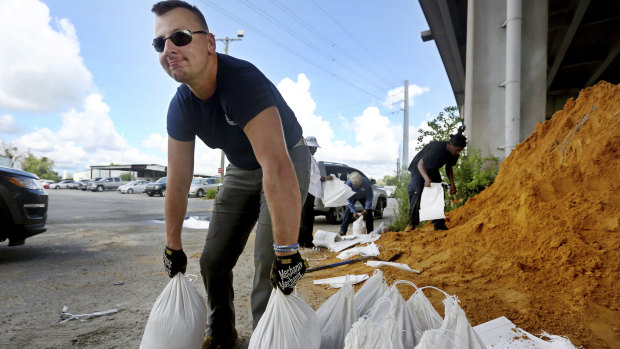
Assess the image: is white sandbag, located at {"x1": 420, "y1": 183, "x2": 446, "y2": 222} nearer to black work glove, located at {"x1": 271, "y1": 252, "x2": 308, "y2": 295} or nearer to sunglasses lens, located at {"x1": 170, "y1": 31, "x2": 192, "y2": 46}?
black work glove, located at {"x1": 271, "y1": 252, "x2": 308, "y2": 295}

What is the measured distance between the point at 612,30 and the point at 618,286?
11.4 metres

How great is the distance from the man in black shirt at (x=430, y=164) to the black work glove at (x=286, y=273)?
3666 millimetres

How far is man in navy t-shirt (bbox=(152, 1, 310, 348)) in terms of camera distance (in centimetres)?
135

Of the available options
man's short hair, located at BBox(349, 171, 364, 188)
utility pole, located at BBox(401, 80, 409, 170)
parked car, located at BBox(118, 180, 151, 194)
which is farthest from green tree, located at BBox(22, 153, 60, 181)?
man's short hair, located at BBox(349, 171, 364, 188)

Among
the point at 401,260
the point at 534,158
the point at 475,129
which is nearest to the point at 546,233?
the point at 534,158

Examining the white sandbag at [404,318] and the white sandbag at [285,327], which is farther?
the white sandbag at [404,318]

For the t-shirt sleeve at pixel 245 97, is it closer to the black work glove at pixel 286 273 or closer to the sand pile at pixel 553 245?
the black work glove at pixel 286 273

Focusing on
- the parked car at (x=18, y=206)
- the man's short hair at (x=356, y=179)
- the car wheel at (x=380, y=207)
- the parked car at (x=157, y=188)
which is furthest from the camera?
the parked car at (x=157, y=188)

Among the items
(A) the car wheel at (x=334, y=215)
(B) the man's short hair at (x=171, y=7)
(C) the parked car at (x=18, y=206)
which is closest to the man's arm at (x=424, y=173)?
(B) the man's short hair at (x=171, y=7)

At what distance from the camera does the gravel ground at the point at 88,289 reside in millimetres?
2197

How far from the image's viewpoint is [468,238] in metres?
3.32

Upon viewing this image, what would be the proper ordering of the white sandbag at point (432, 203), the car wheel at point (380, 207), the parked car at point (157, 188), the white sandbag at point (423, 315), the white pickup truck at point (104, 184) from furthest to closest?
1. the white pickup truck at point (104, 184)
2. the parked car at point (157, 188)
3. the car wheel at point (380, 207)
4. the white sandbag at point (432, 203)
5. the white sandbag at point (423, 315)

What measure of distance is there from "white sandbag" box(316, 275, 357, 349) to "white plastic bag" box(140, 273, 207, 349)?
59cm

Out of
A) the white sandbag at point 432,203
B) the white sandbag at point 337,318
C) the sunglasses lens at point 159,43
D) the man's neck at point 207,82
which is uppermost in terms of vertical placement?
the sunglasses lens at point 159,43
